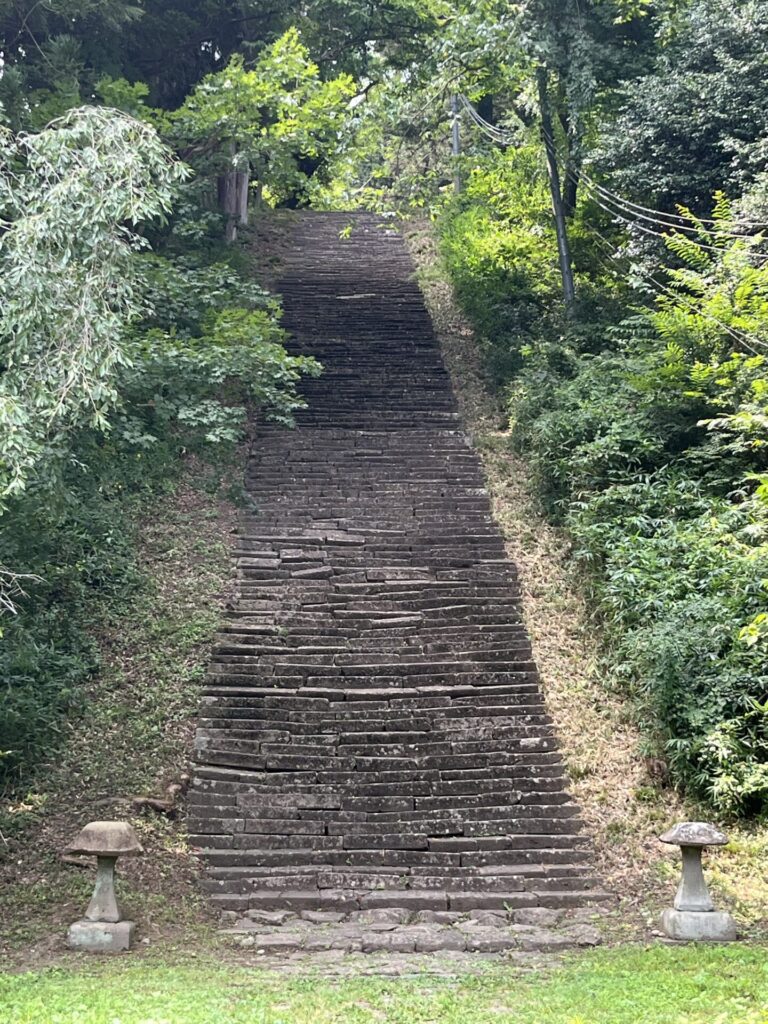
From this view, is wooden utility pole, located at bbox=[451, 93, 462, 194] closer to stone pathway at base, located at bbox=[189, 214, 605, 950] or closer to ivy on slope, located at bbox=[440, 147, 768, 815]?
ivy on slope, located at bbox=[440, 147, 768, 815]

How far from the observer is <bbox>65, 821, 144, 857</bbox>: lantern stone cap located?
6555 millimetres

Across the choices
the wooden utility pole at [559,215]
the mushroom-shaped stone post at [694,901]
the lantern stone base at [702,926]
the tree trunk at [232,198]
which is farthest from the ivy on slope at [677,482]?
the tree trunk at [232,198]

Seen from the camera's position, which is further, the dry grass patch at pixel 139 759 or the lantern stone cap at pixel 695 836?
the dry grass patch at pixel 139 759

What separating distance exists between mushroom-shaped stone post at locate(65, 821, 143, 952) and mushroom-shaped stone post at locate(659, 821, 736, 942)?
3603 millimetres

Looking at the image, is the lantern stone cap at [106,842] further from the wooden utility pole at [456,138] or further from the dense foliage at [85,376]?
the wooden utility pole at [456,138]

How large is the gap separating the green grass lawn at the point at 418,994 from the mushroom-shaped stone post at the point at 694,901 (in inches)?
9.8

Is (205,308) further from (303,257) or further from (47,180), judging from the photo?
(303,257)

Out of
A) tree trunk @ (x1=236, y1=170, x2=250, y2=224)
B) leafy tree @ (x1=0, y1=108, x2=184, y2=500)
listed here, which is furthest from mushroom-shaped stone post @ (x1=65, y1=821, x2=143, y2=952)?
tree trunk @ (x1=236, y1=170, x2=250, y2=224)

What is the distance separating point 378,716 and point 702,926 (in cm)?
347

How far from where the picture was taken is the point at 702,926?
648 centimetres

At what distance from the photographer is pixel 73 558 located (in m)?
10.2

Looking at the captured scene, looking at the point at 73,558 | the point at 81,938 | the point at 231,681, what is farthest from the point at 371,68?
the point at 81,938

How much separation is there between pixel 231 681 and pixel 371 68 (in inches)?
469

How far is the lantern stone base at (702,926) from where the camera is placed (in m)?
6.46
